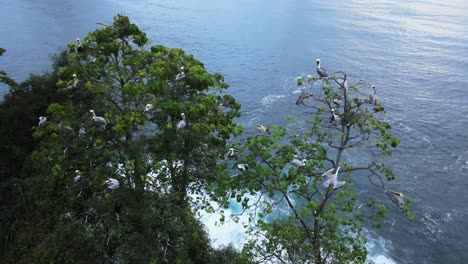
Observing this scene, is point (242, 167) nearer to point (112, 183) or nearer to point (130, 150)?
point (130, 150)

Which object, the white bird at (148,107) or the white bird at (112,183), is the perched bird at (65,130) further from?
the white bird at (148,107)

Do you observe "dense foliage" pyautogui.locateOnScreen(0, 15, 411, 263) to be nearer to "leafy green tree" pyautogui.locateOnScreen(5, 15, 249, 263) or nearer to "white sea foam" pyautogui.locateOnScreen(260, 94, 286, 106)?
"leafy green tree" pyautogui.locateOnScreen(5, 15, 249, 263)

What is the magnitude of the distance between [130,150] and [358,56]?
37005mm

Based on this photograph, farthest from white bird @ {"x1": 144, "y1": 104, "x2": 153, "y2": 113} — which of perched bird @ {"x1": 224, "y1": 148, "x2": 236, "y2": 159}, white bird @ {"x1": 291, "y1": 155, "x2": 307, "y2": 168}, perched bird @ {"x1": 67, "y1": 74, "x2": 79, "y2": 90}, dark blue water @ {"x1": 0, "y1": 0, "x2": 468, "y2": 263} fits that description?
dark blue water @ {"x1": 0, "y1": 0, "x2": 468, "y2": 263}

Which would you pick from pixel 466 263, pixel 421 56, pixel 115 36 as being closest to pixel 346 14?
pixel 421 56

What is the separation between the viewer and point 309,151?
1312 centimetres

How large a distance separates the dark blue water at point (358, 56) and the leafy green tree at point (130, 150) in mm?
11121

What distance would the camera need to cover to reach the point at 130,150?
13.5m

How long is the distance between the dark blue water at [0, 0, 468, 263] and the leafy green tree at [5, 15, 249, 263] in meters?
11.1

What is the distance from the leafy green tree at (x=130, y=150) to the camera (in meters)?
13.7

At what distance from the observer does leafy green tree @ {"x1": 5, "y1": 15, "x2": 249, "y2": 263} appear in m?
13.7

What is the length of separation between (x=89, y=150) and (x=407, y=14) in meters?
65.0

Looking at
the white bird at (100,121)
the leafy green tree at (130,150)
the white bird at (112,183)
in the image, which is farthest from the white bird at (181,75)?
the white bird at (112,183)

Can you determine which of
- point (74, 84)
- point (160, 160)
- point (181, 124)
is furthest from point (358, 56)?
point (74, 84)
